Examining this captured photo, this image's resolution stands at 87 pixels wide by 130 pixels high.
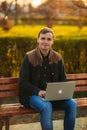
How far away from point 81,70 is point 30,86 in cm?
406

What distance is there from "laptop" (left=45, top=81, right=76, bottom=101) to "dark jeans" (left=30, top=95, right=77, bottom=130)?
8 centimetres

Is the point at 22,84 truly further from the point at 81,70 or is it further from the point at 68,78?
the point at 81,70

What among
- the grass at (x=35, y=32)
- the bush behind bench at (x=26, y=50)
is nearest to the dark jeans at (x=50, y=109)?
the bush behind bench at (x=26, y=50)

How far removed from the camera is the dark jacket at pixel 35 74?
5.46 metres

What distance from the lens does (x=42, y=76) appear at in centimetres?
557

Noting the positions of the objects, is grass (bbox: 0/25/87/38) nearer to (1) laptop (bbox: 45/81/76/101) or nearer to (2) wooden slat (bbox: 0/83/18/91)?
(2) wooden slat (bbox: 0/83/18/91)

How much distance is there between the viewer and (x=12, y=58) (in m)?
8.88

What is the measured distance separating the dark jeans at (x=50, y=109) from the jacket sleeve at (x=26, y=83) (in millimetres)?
89

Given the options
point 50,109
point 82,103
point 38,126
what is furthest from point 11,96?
point 82,103

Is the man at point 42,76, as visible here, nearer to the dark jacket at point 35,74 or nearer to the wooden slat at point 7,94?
the dark jacket at point 35,74

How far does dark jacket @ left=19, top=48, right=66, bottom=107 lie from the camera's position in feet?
17.9

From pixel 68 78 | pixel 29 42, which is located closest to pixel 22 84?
pixel 68 78

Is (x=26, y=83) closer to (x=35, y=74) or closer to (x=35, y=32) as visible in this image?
(x=35, y=74)

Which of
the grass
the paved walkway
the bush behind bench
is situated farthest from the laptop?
the grass
